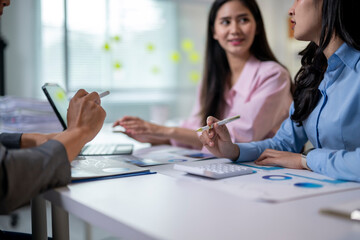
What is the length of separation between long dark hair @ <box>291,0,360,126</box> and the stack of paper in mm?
997

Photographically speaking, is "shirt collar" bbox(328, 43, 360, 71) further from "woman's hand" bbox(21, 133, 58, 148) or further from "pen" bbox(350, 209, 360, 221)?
"woman's hand" bbox(21, 133, 58, 148)

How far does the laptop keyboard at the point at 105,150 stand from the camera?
137 cm

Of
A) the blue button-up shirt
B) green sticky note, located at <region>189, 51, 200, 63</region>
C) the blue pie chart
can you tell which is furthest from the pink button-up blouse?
green sticky note, located at <region>189, 51, 200, 63</region>

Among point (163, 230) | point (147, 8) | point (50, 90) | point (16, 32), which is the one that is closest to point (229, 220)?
point (163, 230)

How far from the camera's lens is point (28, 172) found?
753mm

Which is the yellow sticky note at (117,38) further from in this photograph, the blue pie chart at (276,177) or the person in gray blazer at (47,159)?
the blue pie chart at (276,177)

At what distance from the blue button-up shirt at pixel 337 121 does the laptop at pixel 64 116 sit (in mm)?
489

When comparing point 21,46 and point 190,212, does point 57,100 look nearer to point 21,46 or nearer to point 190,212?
point 190,212

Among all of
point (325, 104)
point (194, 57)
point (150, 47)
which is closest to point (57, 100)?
point (325, 104)

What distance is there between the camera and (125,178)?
37.7 inches

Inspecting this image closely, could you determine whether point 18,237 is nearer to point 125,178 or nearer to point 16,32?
point 125,178

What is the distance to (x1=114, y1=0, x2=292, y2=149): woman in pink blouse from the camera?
164 cm

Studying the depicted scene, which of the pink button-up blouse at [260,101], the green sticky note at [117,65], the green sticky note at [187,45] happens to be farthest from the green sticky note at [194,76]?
the pink button-up blouse at [260,101]

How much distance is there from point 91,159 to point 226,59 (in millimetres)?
1076
